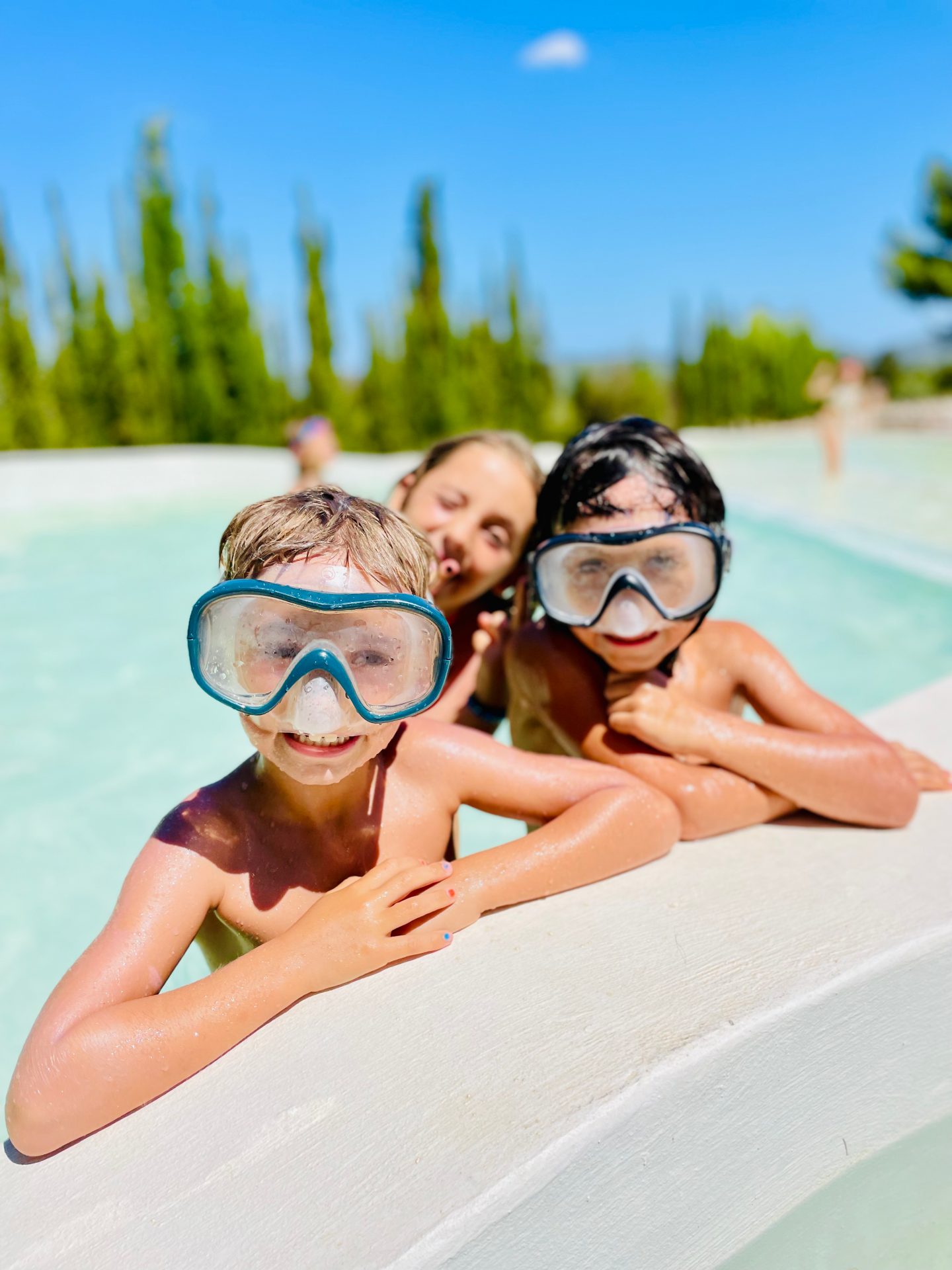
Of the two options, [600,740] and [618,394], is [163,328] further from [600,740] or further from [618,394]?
[600,740]

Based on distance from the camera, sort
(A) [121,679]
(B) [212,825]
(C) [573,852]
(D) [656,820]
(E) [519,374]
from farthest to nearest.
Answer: (E) [519,374], (A) [121,679], (D) [656,820], (C) [573,852], (B) [212,825]

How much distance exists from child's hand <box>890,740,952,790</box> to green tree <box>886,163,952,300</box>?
24801mm

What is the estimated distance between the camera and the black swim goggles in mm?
2053

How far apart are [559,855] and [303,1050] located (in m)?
0.59

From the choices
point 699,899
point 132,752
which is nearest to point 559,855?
point 699,899

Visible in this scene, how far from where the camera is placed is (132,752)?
576cm

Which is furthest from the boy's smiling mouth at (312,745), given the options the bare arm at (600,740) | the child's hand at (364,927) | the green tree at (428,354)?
the green tree at (428,354)

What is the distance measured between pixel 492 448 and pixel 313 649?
1520mm

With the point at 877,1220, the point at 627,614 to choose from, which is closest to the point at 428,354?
the point at 627,614

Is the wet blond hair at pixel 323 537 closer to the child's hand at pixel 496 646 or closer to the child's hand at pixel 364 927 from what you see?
the child's hand at pixel 364 927

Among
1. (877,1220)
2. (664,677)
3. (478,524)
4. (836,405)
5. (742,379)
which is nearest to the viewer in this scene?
(877,1220)

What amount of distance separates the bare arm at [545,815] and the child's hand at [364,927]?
120mm

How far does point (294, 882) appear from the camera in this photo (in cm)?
182

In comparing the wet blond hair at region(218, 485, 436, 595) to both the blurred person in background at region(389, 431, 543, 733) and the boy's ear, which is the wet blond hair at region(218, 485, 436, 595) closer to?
the blurred person in background at region(389, 431, 543, 733)
